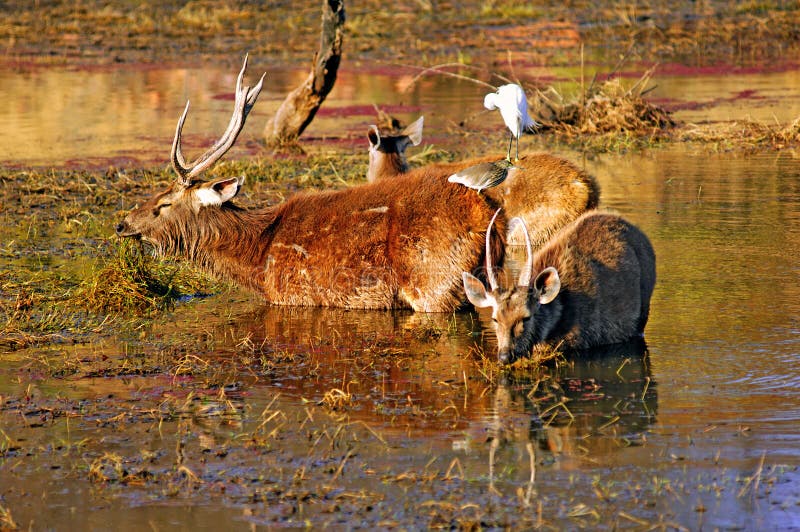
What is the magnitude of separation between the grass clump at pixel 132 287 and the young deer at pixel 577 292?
330 centimetres

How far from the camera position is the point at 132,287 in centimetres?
990

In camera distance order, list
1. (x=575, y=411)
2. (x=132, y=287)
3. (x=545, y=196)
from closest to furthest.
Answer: (x=575, y=411) < (x=132, y=287) < (x=545, y=196)

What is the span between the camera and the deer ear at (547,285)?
7770 mm

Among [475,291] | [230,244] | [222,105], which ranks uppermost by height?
[475,291]

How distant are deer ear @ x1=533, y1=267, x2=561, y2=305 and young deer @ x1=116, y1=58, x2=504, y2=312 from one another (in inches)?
59.1

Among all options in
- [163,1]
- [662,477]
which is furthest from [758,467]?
[163,1]

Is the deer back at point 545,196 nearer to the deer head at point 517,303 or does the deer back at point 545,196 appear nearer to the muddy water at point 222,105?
the deer head at point 517,303

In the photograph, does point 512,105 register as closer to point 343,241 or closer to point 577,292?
point 343,241

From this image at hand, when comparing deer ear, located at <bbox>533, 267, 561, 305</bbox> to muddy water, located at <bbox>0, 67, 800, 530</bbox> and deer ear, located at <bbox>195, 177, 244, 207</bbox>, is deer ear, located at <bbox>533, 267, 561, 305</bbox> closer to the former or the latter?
muddy water, located at <bbox>0, 67, 800, 530</bbox>

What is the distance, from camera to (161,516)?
5.61m

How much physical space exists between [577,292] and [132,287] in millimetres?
3888

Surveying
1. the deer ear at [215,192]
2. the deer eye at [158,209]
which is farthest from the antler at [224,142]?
the deer eye at [158,209]

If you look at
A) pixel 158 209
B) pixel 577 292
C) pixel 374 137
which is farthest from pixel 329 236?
pixel 374 137

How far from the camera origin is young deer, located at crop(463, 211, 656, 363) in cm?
770
